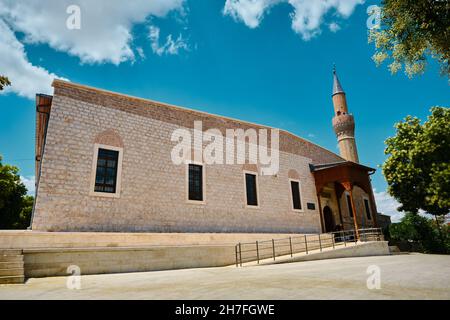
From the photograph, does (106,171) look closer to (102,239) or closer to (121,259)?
(102,239)

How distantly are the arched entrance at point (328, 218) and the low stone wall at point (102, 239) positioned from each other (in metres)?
7.88

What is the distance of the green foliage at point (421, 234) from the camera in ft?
52.0

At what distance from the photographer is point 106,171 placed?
1011 centimetres

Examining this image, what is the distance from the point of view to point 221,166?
1314 centimetres

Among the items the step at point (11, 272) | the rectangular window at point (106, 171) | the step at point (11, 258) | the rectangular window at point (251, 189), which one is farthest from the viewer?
the rectangular window at point (251, 189)

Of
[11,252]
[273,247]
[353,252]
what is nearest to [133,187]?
[11,252]

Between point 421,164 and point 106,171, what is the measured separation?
16.2 meters

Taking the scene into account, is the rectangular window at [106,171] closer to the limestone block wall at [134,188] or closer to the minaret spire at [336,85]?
the limestone block wall at [134,188]

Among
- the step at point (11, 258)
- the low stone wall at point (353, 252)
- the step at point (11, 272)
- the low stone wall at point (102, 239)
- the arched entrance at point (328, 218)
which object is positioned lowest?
the low stone wall at point (353, 252)

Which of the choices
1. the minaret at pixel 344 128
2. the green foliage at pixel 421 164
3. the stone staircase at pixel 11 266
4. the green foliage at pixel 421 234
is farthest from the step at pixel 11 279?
the minaret at pixel 344 128

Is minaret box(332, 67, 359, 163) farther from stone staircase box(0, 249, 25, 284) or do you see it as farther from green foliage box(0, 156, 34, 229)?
green foliage box(0, 156, 34, 229)

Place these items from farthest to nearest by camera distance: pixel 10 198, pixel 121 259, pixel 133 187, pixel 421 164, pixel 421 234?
pixel 10 198 → pixel 421 234 → pixel 421 164 → pixel 133 187 → pixel 121 259
